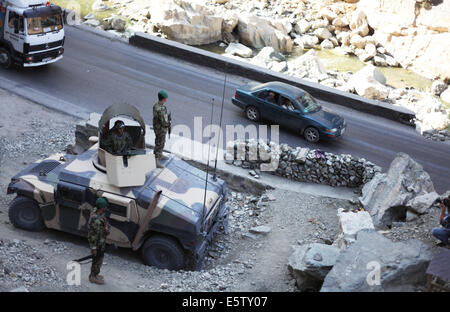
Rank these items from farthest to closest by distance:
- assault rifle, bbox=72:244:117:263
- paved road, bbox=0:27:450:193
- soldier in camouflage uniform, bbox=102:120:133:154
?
paved road, bbox=0:27:450:193 → soldier in camouflage uniform, bbox=102:120:133:154 → assault rifle, bbox=72:244:117:263

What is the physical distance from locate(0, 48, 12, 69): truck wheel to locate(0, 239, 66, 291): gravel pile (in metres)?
10.7

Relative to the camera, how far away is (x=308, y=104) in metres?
17.8

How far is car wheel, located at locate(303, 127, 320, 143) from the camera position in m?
17.3

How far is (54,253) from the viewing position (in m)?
10.5

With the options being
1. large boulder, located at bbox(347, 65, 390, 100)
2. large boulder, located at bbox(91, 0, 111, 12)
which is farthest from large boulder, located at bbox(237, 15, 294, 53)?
large boulder, located at bbox(91, 0, 111, 12)

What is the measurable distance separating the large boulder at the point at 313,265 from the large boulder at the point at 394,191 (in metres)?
2.69

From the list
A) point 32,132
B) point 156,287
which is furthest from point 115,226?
point 32,132

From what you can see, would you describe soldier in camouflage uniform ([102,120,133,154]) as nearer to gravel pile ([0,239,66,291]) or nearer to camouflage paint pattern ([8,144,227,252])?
camouflage paint pattern ([8,144,227,252])

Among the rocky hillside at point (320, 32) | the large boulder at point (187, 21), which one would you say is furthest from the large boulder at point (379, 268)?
the large boulder at point (187, 21)

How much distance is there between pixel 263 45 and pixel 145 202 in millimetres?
17716

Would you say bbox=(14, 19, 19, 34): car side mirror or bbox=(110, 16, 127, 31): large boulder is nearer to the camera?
bbox=(14, 19, 19, 34): car side mirror

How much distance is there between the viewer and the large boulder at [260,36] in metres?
26.4
